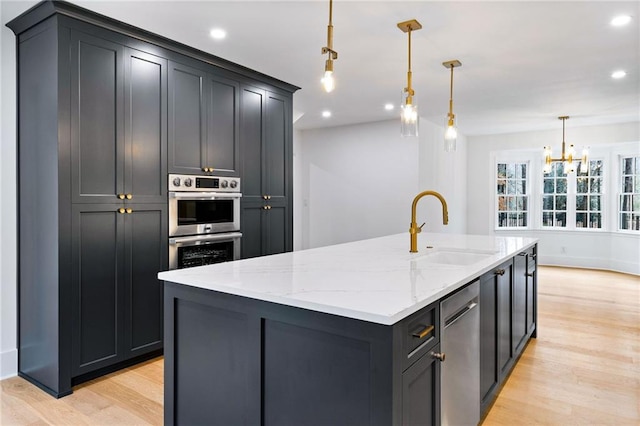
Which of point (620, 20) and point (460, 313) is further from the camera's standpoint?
point (620, 20)

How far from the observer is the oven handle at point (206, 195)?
10.6 feet

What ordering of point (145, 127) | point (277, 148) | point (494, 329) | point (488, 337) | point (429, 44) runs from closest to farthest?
point (488, 337)
point (494, 329)
point (145, 127)
point (429, 44)
point (277, 148)

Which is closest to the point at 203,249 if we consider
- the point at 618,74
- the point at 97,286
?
the point at 97,286

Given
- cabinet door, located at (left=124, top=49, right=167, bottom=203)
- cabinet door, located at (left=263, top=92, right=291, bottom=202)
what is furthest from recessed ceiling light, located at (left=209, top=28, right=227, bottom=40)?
cabinet door, located at (left=263, top=92, right=291, bottom=202)

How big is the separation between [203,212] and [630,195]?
23.3 ft

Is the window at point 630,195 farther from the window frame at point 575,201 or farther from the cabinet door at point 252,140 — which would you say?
the cabinet door at point 252,140

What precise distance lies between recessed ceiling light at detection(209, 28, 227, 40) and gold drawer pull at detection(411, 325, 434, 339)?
8.28 ft

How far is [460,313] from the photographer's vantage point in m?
1.85

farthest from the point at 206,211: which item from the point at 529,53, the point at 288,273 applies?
the point at 529,53

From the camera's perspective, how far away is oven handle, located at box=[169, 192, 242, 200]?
10.6 feet

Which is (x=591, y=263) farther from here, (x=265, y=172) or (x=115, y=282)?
(x=115, y=282)

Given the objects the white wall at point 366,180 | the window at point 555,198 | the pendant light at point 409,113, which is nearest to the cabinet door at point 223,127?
the pendant light at point 409,113

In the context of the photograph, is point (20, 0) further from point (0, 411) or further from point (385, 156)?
point (385, 156)

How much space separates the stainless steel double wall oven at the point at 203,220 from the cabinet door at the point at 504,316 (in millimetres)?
2187
